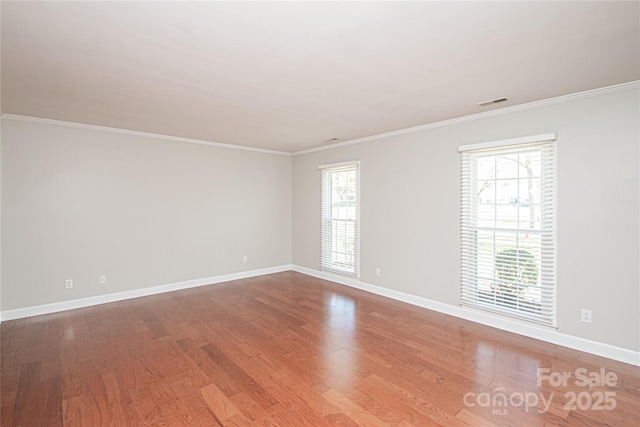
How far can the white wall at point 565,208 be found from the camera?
9.09 feet

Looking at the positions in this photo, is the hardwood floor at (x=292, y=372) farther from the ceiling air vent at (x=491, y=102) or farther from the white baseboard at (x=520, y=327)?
the ceiling air vent at (x=491, y=102)

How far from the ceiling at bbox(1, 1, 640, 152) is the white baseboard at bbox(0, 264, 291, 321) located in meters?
2.43

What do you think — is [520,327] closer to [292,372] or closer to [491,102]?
[491,102]

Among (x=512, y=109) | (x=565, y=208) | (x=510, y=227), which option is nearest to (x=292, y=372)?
(x=510, y=227)

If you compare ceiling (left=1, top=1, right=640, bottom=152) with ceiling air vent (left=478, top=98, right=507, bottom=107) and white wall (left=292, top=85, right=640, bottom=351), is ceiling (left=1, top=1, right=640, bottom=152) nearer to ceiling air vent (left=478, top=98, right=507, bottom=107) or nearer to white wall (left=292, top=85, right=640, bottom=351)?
ceiling air vent (left=478, top=98, right=507, bottom=107)

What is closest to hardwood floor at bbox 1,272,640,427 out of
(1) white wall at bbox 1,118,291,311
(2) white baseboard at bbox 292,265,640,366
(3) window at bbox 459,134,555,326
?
(2) white baseboard at bbox 292,265,640,366

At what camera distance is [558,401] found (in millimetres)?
2227

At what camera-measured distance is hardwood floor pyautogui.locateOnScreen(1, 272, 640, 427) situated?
2.08 meters

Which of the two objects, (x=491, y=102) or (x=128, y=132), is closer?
(x=491, y=102)

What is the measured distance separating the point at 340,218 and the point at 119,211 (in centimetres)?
351

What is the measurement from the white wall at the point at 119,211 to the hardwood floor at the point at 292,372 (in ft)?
2.27

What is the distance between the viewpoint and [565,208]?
308 centimetres

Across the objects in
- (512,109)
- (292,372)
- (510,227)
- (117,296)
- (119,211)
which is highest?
(512,109)

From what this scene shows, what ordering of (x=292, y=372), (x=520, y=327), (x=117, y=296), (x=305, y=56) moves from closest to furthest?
(x=305, y=56)
(x=292, y=372)
(x=520, y=327)
(x=117, y=296)
